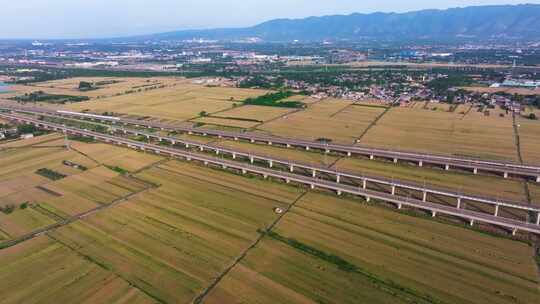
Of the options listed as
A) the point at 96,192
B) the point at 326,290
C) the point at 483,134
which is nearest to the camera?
the point at 326,290

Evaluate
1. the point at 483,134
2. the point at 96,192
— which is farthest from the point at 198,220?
the point at 483,134

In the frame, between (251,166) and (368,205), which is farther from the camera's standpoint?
(251,166)

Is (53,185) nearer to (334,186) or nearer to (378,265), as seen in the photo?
(334,186)

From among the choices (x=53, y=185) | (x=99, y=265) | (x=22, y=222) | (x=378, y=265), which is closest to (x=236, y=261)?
(x=99, y=265)

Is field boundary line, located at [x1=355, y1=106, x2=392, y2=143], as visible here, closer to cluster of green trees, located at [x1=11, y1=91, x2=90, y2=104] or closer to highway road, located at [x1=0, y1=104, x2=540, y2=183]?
highway road, located at [x1=0, y1=104, x2=540, y2=183]

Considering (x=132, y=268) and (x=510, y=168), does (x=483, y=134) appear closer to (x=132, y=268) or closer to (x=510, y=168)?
(x=510, y=168)

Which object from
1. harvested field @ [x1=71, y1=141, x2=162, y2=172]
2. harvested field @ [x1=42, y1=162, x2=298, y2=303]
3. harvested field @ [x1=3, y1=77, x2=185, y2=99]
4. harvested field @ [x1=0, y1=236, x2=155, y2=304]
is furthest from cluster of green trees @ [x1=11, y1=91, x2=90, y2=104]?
harvested field @ [x1=0, y1=236, x2=155, y2=304]

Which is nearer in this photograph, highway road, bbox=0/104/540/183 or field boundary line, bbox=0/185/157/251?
field boundary line, bbox=0/185/157/251
